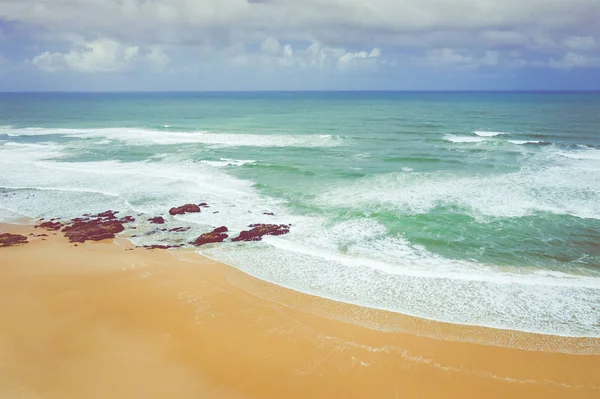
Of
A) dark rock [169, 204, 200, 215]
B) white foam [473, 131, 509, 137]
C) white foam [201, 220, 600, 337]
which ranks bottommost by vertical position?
white foam [201, 220, 600, 337]

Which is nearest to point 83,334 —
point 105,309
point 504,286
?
point 105,309

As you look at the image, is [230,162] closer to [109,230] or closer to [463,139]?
[109,230]

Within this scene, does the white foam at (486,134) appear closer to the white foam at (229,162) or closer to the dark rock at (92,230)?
the white foam at (229,162)

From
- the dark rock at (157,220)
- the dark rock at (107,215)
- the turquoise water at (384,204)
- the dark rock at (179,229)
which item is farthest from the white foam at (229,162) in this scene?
the dark rock at (179,229)

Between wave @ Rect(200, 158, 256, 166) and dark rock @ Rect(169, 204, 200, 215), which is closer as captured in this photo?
dark rock @ Rect(169, 204, 200, 215)

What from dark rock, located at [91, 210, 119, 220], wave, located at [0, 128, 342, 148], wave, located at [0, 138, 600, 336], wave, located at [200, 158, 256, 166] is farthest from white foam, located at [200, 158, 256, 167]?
dark rock, located at [91, 210, 119, 220]

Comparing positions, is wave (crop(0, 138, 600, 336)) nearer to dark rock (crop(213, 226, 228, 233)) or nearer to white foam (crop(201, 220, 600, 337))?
white foam (crop(201, 220, 600, 337))

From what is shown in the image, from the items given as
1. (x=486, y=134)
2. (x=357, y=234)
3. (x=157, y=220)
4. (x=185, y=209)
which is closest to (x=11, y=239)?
(x=157, y=220)

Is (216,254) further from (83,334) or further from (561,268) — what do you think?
(561,268)
